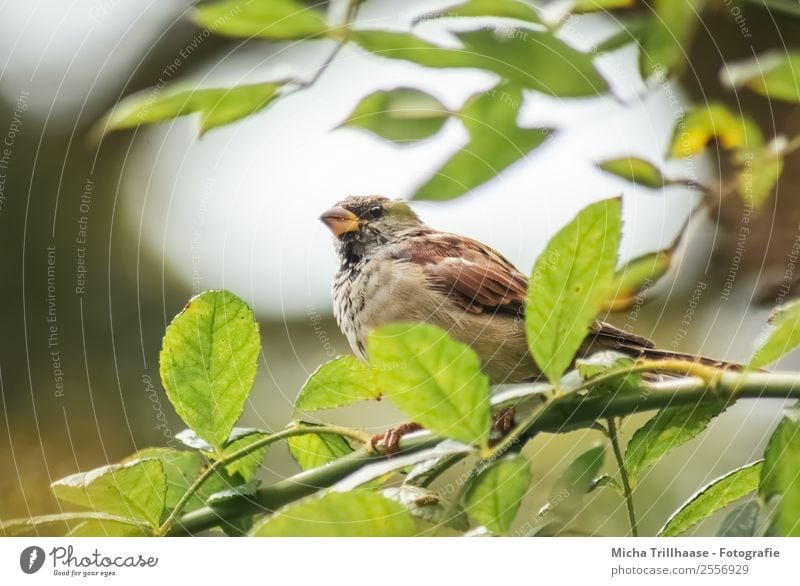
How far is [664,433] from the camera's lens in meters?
0.48

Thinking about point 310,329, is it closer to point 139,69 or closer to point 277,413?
point 277,413

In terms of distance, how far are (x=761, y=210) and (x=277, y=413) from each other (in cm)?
44

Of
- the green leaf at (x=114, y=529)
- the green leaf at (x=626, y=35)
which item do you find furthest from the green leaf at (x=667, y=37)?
the green leaf at (x=114, y=529)

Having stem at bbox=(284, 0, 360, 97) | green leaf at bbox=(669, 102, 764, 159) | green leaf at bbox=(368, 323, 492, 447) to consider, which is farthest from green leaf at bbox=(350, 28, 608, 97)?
green leaf at bbox=(368, 323, 492, 447)

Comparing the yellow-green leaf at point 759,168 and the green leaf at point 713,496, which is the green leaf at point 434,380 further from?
the yellow-green leaf at point 759,168

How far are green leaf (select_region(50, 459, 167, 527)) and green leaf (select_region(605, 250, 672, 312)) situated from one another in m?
0.31

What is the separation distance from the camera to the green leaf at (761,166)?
25.3 inches

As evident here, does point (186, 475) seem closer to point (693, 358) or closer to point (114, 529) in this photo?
point (114, 529)

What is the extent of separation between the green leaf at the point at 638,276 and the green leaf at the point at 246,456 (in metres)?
0.25

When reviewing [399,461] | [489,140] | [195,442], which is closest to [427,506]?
[399,461]

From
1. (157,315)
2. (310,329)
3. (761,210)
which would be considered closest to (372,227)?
(310,329)

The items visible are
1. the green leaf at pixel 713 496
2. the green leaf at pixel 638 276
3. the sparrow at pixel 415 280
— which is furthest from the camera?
the sparrow at pixel 415 280

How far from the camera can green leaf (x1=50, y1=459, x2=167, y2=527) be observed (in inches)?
17.2

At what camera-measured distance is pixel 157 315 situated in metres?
0.83
